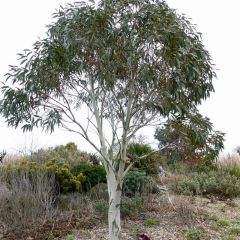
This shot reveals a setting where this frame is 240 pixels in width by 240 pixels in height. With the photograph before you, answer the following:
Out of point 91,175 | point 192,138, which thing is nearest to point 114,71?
point 192,138

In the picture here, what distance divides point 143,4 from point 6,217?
14.3ft

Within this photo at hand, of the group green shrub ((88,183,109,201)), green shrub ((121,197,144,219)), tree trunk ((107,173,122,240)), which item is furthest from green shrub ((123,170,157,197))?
tree trunk ((107,173,122,240))

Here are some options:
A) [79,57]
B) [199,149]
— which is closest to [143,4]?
[79,57]

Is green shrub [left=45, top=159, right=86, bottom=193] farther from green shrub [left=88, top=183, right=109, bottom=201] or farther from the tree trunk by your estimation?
the tree trunk

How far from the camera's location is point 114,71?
5.40 metres

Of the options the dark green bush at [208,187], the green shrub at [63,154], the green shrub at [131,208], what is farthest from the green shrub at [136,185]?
the green shrub at [63,154]

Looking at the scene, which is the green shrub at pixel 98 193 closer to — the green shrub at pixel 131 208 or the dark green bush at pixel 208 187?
the green shrub at pixel 131 208

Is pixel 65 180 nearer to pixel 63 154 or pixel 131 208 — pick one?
pixel 131 208

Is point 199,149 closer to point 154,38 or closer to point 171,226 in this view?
point 154,38

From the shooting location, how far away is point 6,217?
7488 millimetres

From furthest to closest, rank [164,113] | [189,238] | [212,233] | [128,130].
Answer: [212,233]
[189,238]
[128,130]
[164,113]

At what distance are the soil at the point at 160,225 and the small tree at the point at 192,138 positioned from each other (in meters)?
1.73

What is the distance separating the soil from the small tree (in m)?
1.73

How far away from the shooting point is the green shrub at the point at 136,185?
968 centimetres
